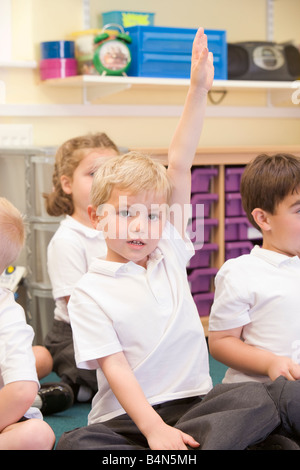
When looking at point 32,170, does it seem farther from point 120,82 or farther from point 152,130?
point 152,130

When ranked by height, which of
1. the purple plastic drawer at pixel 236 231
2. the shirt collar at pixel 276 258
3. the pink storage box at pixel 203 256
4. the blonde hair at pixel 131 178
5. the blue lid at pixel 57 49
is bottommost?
the pink storage box at pixel 203 256

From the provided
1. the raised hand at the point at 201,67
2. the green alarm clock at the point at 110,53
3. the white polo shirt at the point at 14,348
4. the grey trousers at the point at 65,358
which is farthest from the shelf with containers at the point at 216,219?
the white polo shirt at the point at 14,348

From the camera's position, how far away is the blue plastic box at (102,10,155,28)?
8.56 feet

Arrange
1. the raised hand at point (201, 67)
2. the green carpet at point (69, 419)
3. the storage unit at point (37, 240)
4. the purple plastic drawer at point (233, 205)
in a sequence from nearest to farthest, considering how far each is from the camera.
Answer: the raised hand at point (201, 67) < the green carpet at point (69, 419) < the storage unit at point (37, 240) < the purple plastic drawer at point (233, 205)

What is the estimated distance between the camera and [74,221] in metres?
1.88

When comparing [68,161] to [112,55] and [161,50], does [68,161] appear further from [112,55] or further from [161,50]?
[161,50]

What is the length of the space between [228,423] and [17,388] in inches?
12.8

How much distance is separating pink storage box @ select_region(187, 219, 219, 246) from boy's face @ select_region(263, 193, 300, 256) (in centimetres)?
101

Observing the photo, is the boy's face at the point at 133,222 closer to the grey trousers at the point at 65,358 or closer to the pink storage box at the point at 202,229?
the grey trousers at the point at 65,358

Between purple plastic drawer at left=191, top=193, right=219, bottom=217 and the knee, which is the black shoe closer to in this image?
the knee

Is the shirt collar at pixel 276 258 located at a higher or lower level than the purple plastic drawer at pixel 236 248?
higher

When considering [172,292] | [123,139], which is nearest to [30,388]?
[172,292]

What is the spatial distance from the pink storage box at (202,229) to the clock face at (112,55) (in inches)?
24.3

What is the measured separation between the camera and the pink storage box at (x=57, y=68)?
2465 mm
